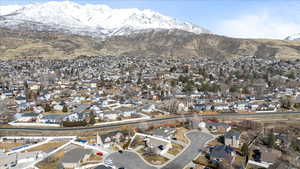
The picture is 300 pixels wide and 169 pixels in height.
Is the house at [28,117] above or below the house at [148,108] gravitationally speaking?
below

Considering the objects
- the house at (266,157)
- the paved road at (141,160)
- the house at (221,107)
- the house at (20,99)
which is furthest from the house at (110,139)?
the house at (20,99)

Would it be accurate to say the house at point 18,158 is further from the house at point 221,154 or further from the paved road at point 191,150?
the house at point 221,154

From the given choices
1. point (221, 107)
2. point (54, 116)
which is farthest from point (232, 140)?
point (54, 116)

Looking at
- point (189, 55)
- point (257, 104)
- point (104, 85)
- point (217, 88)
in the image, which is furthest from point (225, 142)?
point (189, 55)

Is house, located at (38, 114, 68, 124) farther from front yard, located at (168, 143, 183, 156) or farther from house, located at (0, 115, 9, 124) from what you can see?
front yard, located at (168, 143, 183, 156)

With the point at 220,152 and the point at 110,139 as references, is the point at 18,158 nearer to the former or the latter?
the point at 110,139

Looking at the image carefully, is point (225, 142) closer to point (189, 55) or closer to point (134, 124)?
point (134, 124)

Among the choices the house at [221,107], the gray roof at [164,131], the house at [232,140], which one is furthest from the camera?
Answer: the house at [221,107]
